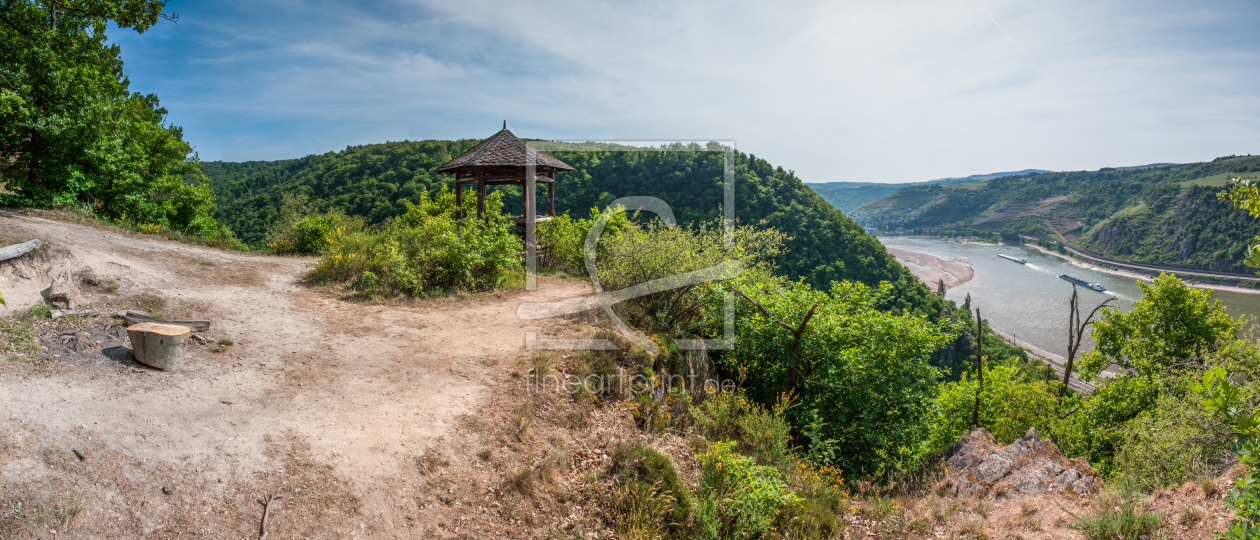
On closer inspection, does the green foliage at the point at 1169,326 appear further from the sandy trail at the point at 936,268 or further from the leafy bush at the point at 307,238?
the sandy trail at the point at 936,268

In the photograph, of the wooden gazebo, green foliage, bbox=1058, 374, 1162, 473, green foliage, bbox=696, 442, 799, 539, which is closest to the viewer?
green foliage, bbox=696, 442, 799, 539

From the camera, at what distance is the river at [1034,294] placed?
7119cm

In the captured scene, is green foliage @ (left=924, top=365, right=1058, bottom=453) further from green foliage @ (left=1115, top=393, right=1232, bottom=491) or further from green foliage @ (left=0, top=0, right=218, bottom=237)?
green foliage @ (left=0, top=0, right=218, bottom=237)

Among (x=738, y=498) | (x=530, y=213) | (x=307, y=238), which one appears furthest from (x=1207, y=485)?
(x=307, y=238)

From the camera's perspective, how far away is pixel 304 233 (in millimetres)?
14242

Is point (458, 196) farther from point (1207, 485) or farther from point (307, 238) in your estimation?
point (1207, 485)

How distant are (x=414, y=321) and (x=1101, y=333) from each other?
20946mm

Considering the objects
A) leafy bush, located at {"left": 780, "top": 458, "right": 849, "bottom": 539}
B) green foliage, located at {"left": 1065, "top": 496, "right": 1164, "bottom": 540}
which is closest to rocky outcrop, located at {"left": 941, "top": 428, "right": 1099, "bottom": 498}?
green foliage, located at {"left": 1065, "top": 496, "right": 1164, "bottom": 540}

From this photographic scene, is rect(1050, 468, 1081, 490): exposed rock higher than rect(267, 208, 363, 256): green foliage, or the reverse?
rect(267, 208, 363, 256): green foliage

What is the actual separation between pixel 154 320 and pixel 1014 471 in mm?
11929

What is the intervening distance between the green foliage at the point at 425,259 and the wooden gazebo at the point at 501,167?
1.63 m

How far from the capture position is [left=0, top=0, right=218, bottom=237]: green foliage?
11.7 metres

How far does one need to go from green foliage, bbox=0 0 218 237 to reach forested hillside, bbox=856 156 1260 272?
8913cm

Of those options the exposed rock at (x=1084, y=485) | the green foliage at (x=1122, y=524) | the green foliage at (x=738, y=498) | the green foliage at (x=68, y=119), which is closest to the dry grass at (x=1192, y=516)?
the green foliage at (x=1122, y=524)
